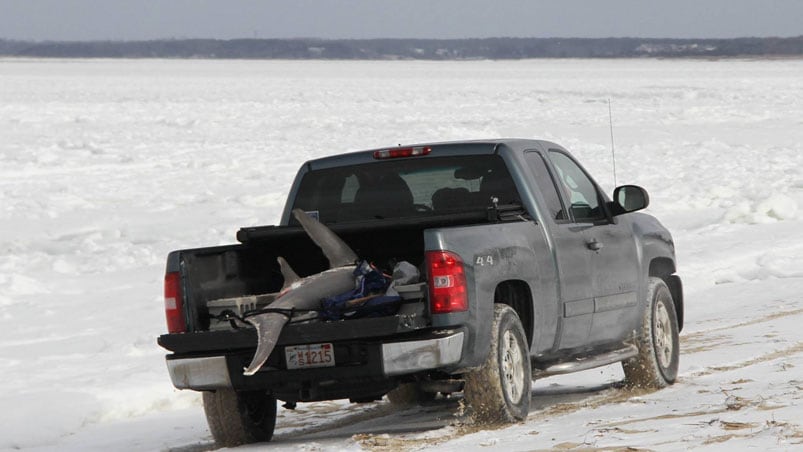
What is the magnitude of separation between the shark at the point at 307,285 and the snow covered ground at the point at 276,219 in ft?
2.05

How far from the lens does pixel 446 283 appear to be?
21.8ft

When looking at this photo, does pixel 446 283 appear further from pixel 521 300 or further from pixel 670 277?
pixel 670 277

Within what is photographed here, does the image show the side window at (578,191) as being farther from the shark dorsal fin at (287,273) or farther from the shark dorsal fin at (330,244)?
the shark dorsal fin at (287,273)

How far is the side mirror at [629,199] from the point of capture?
27.4 ft

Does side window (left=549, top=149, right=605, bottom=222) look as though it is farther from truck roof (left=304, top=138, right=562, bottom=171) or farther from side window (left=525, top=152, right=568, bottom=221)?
truck roof (left=304, top=138, right=562, bottom=171)

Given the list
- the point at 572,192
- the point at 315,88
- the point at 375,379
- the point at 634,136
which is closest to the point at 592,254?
the point at 572,192

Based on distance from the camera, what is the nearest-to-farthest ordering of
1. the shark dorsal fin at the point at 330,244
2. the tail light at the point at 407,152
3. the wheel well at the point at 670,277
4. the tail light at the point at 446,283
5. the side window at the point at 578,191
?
the tail light at the point at 446,283, the shark dorsal fin at the point at 330,244, the tail light at the point at 407,152, the side window at the point at 578,191, the wheel well at the point at 670,277

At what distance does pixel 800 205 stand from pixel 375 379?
51.1 feet

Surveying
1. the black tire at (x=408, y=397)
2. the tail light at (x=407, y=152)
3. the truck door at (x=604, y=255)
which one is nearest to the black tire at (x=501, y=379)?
the truck door at (x=604, y=255)

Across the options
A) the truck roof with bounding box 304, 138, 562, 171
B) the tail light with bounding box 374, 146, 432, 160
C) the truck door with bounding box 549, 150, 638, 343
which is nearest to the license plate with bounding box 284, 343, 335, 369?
the truck roof with bounding box 304, 138, 562, 171

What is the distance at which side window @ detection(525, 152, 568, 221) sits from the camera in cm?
796

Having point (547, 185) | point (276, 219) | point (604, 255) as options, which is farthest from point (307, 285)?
point (276, 219)

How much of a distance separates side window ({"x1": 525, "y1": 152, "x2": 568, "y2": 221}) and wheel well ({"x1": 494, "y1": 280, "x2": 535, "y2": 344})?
541 millimetres

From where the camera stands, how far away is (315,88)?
2205 inches
